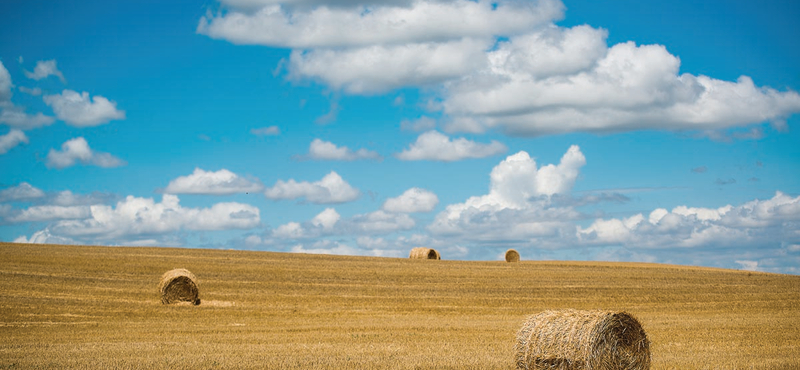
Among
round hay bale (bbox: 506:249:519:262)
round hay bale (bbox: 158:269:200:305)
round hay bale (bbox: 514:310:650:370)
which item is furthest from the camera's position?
round hay bale (bbox: 506:249:519:262)

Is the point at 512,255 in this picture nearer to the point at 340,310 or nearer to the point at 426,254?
the point at 426,254

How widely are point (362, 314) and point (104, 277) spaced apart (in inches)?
634

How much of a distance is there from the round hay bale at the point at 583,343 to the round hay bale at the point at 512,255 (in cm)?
4672

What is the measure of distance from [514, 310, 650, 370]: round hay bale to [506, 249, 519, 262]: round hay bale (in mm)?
46718

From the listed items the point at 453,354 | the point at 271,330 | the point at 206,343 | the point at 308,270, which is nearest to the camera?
the point at 453,354

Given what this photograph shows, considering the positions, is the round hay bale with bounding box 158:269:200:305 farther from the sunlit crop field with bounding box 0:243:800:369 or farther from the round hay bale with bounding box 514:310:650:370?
the round hay bale with bounding box 514:310:650:370

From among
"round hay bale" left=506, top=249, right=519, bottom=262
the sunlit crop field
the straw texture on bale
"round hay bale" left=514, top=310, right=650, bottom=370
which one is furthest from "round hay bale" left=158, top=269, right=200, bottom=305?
"round hay bale" left=506, top=249, right=519, bottom=262

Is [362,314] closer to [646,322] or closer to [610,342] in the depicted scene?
[646,322]

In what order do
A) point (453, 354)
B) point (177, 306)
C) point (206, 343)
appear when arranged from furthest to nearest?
point (177, 306), point (206, 343), point (453, 354)

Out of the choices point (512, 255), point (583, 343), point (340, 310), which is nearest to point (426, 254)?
point (512, 255)

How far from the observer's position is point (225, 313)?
1125 inches

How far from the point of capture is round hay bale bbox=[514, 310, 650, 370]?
1357cm

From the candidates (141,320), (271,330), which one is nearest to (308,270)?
(141,320)

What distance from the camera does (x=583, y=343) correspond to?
44.5ft
